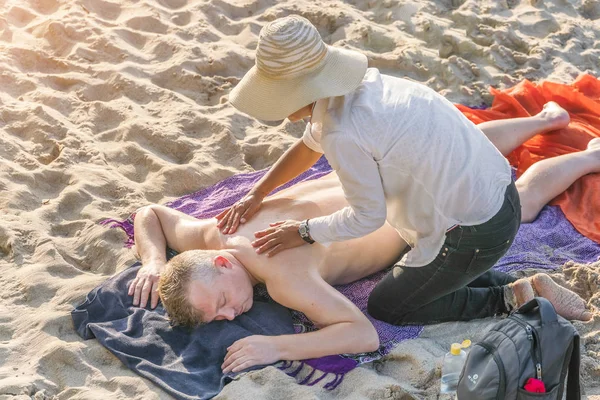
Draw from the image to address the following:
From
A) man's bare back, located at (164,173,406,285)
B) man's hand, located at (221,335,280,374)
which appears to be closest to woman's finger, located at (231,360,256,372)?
man's hand, located at (221,335,280,374)

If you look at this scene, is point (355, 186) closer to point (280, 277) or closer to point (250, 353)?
point (280, 277)

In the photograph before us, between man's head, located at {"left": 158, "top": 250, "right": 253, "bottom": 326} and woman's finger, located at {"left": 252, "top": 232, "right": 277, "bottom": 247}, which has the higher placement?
woman's finger, located at {"left": 252, "top": 232, "right": 277, "bottom": 247}

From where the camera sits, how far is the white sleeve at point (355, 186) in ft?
8.30

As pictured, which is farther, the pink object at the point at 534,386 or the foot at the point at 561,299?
the foot at the point at 561,299

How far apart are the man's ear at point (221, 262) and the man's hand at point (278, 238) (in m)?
0.13

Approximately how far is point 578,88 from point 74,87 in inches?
121

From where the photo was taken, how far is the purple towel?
119 inches

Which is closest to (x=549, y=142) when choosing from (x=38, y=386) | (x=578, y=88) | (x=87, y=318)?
(x=578, y=88)

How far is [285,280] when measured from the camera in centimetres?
307

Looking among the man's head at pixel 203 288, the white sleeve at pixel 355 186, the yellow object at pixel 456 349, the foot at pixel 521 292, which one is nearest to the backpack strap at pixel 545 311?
the yellow object at pixel 456 349

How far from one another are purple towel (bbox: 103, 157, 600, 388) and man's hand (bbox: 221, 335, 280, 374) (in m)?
0.08

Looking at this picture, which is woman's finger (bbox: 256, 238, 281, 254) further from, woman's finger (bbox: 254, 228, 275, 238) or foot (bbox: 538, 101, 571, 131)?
foot (bbox: 538, 101, 571, 131)

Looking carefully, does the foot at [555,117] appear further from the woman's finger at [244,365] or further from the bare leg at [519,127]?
the woman's finger at [244,365]

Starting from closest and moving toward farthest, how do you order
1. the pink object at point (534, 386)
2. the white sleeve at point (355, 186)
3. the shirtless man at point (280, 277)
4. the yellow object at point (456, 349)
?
the pink object at point (534, 386) → the white sleeve at point (355, 186) → the yellow object at point (456, 349) → the shirtless man at point (280, 277)
